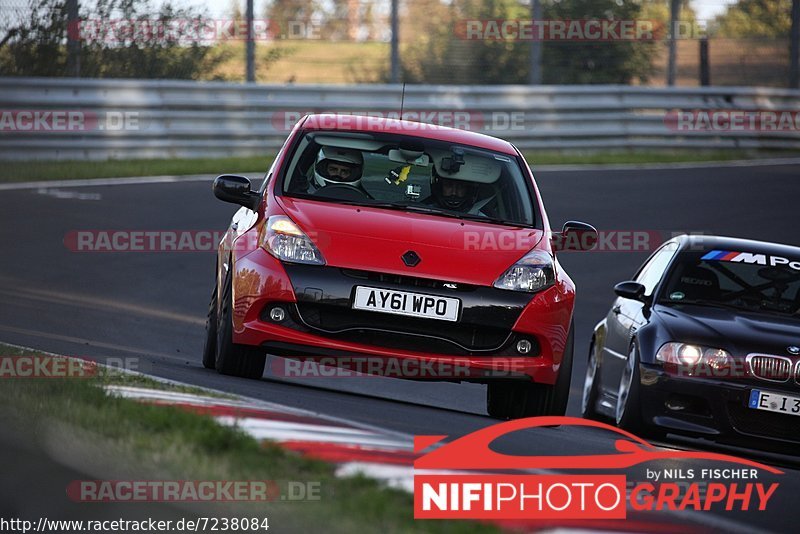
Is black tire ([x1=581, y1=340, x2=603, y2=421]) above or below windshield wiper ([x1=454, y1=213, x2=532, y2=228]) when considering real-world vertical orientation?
below

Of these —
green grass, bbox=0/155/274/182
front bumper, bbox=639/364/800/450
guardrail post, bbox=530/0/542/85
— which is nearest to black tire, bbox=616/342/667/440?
front bumper, bbox=639/364/800/450

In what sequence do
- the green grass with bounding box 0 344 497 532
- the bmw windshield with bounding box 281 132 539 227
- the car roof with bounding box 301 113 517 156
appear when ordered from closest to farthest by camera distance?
the green grass with bounding box 0 344 497 532 < the bmw windshield with bounding box 281 132 539 227 < the car roof with bounding box 301 113 517 156

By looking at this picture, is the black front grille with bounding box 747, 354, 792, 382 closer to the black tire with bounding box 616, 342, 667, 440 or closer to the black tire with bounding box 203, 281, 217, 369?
the black tire with bounding box 616, 342, 667, 440

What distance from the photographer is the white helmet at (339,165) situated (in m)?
8.43

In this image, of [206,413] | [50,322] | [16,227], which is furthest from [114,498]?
[16,227]

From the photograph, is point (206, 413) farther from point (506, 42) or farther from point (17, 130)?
point (506, 42)

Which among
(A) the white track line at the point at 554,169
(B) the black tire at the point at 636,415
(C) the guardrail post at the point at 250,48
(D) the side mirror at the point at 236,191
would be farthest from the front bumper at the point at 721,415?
(C) the guardrail post at the point at 250,48

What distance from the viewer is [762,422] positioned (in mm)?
8219

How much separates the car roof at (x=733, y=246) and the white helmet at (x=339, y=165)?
2419 mm

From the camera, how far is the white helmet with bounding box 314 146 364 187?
27.7 feet

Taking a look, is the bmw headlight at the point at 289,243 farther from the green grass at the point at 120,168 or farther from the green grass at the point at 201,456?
the green grass at the point at 120,168

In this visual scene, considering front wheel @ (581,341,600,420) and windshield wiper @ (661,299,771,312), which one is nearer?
windshield wiper @ (661,299,771,312)

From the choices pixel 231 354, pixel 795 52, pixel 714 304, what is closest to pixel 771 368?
pixel 714 304

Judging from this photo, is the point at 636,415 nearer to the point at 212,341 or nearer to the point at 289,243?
the point at 289,243
